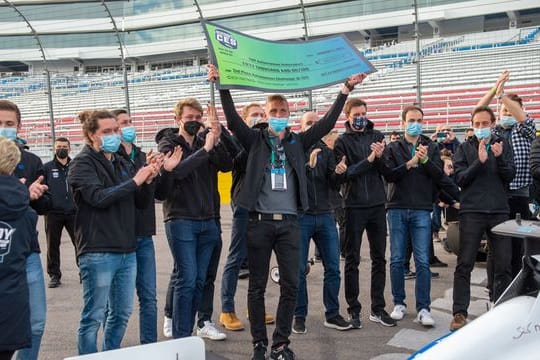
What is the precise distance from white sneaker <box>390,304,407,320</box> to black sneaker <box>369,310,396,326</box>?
0.10 meters

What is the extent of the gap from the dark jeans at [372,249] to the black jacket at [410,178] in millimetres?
207

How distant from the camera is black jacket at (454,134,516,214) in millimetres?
4496

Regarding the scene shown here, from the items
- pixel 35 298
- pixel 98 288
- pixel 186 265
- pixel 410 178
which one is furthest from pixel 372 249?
pixel 35 298

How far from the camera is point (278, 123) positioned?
155 inches

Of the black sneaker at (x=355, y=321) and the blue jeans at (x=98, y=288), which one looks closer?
the blue jeans at (x=98, y=288)

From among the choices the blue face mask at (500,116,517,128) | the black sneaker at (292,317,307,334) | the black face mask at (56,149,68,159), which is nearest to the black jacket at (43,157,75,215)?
the black face mask at (56,149,68,159)

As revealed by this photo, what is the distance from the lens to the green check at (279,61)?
3.76m

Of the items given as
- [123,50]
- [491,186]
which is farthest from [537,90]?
[491,186]

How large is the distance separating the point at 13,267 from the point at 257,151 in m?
1.85

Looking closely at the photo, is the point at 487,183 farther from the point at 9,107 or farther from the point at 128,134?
the point at 9,107

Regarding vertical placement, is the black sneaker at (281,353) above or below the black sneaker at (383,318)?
above

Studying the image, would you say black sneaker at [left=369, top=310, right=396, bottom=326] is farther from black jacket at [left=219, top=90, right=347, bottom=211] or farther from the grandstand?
the grandstand

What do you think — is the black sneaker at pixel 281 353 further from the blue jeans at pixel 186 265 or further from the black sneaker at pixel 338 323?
the black sneaker at pixel 338 323

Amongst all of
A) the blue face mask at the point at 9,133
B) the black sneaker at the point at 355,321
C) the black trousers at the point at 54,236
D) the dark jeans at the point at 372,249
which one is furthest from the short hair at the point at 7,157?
the black trousers at the point at 54,236
